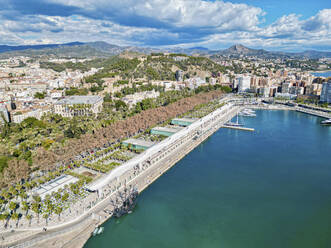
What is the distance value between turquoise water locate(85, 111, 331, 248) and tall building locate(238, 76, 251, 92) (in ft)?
103

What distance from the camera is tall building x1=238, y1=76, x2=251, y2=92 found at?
169ft

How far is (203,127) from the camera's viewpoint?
89.2 ft

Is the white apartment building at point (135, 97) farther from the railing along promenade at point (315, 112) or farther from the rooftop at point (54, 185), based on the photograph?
the railing along promenade at point (315, 112)

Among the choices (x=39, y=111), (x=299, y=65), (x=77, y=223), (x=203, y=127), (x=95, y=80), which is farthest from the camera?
(x=299, y=65)

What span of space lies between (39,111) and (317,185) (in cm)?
3100

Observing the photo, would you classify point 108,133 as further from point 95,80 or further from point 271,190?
point 95,80

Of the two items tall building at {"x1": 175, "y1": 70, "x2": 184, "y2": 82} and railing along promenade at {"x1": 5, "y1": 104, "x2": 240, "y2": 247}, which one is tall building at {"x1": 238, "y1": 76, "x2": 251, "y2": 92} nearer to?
tall building at {"x1": 175, "y1": 70, "x2": 184, "y2": 82}

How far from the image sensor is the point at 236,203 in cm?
1357

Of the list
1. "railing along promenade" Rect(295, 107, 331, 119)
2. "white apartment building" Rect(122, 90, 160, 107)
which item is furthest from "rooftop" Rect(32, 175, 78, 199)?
"railing along promenade" Rect(295, 107, 331, 119)

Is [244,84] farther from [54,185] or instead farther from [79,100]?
[54,185]

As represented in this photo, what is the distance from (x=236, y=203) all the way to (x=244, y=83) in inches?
1685

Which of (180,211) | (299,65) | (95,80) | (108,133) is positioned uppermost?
(299,65)

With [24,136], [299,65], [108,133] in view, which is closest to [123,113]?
[108,133]

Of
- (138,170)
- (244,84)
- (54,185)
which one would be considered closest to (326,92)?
(244,84)
